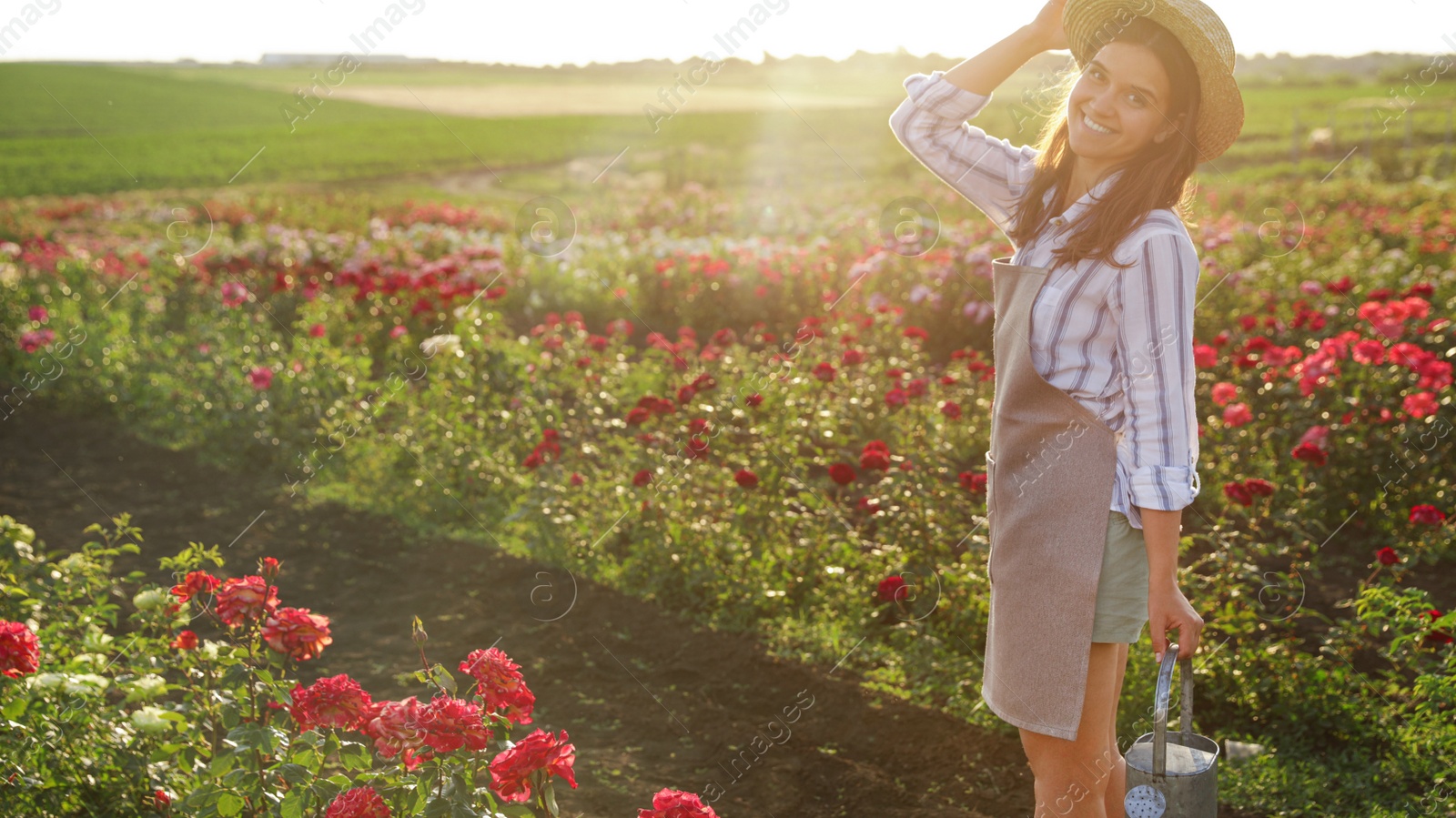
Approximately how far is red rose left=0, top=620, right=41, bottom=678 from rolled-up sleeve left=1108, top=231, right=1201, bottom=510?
2.29 meters

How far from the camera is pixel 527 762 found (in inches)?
66.9

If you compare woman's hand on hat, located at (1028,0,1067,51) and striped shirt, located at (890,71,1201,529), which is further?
woman's hand on hat, located at (1028,0,1067,51)

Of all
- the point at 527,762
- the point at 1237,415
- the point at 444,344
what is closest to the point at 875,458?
the point at 1237,415

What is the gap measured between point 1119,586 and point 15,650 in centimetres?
227

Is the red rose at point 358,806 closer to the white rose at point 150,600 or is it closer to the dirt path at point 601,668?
the white rose at point 150,600

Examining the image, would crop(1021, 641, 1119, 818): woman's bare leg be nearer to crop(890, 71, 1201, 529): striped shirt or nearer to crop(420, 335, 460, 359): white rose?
crop(890, 71, 1201, 529): striped shirt

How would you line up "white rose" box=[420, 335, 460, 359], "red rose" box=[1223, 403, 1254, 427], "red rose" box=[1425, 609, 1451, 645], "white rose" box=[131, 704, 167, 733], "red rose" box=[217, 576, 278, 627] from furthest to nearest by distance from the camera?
"white rose" box=[420, 335, 460, 359] → "red rose" box=[1223, 403, 1254, 427] → "red rose" box=[1425, 609, 1451, 645] → "white rose" box=[131, 704, 167, 733] → "red rose" box=[217, 576, 278, 627]

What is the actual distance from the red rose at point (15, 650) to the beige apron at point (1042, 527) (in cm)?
206

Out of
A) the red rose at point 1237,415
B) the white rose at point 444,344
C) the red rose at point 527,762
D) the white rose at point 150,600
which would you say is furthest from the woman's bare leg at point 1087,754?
the white rose at point 444,344

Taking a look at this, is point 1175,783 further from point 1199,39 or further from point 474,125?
point 474,125

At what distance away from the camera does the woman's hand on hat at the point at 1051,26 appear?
1984 mm

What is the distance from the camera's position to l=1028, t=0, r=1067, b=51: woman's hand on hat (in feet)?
6.51

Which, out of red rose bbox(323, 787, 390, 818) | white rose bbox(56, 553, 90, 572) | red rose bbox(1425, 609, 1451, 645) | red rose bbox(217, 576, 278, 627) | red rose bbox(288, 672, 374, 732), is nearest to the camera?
red rose bbox(323, 787, 390, 818)

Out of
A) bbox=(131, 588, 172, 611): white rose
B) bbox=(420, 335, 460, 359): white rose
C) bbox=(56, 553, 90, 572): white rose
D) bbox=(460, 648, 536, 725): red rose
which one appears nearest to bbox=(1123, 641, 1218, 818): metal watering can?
bbox=(460, 648, 536, 725): red rose
